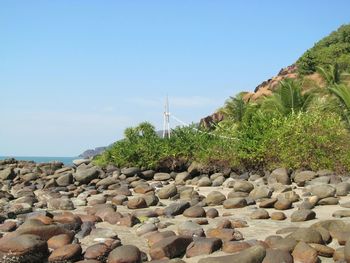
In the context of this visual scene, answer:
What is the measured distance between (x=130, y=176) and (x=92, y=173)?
1.10 meters

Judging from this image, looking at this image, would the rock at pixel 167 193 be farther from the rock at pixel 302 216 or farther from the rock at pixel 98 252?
the rock at pixel 98 252

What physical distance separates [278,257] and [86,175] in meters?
8.79

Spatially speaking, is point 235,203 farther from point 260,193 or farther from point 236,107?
point 236,107

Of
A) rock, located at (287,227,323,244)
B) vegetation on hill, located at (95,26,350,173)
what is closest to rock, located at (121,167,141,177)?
vegetation on hill, located at (95,26,350,173)

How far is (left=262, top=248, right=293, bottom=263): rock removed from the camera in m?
4.19

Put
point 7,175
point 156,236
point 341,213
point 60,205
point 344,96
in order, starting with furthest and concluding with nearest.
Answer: point 344,96 < point 7,175 < point 60,205 < point 341,213 < point 156,236

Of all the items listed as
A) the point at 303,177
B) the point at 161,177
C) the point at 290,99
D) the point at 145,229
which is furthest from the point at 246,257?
the point at 290,99

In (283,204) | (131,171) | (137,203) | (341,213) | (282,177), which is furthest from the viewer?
(131,171)

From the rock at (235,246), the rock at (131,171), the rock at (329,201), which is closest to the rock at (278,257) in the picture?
the rock at (235,246)

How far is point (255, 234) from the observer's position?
17.9ft

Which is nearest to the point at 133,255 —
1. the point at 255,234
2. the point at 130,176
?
the point at 255,234

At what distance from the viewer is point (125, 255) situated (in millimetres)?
4695

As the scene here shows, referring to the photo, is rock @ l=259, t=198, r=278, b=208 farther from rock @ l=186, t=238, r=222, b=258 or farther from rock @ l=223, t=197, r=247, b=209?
rock @ l=186, t=238, r=222, b=258

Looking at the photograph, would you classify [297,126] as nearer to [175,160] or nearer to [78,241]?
[175,160]
